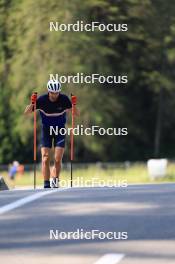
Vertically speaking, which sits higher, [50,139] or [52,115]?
[52,115]

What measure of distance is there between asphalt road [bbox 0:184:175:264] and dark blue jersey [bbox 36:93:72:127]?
3.45ft

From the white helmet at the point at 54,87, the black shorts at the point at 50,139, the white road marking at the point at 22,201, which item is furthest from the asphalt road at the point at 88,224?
the white helmet at the point at 54,87

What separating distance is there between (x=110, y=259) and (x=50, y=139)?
1.69 m

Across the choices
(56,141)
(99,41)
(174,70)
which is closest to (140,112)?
(174,70)

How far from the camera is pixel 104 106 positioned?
54.0 meters

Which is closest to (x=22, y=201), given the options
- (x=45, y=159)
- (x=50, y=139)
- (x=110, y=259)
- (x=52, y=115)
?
(x=45, y=159)

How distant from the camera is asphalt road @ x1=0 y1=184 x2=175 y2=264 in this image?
6738 mm

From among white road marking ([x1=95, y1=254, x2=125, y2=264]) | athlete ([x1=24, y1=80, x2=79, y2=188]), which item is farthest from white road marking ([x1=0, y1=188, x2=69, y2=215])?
white road marking ([x1=95, y1=254, x2=125, y2=264])

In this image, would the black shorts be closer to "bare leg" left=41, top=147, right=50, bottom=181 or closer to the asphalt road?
"bare leg" left=41, top=147, right=50, bottom=181

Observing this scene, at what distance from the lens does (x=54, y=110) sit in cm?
758

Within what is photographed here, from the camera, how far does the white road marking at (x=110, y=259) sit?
→ 644cm

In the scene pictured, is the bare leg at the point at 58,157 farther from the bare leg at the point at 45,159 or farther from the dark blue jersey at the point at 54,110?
the dark blue jersey at the point at 54,110

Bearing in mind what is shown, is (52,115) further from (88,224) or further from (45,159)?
(88,224)

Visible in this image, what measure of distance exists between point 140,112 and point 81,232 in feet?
Answer: 171
